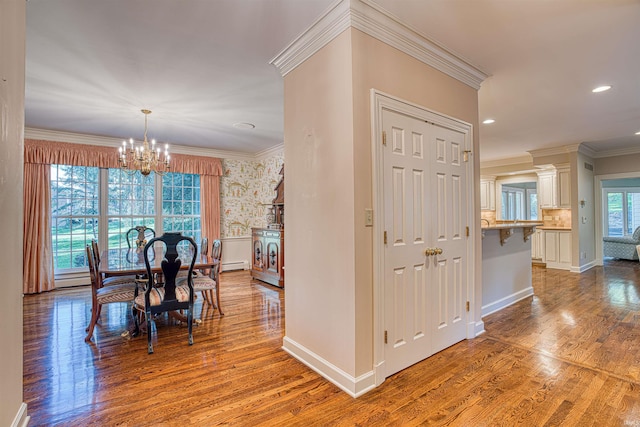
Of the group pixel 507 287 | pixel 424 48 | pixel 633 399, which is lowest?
pixel 633 399

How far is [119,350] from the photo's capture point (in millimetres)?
2783

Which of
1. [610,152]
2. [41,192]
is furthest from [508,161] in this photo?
[41,192]

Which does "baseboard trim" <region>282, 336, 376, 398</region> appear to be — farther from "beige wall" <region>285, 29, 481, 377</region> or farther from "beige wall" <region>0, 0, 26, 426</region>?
"beige wall" <region>0, 0, 26, 426</region>

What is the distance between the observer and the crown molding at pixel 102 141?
505cm

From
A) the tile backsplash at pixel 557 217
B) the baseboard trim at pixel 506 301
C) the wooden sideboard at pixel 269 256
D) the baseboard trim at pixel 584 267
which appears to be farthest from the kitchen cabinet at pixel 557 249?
the wooden sideboard at pixel 269 256

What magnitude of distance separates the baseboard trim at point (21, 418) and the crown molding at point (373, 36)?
2.94m

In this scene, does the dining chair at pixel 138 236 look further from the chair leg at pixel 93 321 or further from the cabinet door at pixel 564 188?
the cabinet door at pixel 564 188

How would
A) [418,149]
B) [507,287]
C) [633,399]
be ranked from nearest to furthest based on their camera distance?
[633,399]
[418,149]
[507,287]

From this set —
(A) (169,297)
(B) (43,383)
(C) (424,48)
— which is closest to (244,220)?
(A) (169,297)

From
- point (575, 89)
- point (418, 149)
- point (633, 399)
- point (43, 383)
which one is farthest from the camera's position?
point (575, 89)

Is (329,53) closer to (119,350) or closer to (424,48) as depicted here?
(424,48)

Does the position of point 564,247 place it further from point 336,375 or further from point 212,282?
point 212,282

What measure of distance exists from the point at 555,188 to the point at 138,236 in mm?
8499

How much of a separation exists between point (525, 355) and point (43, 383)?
150 inches
